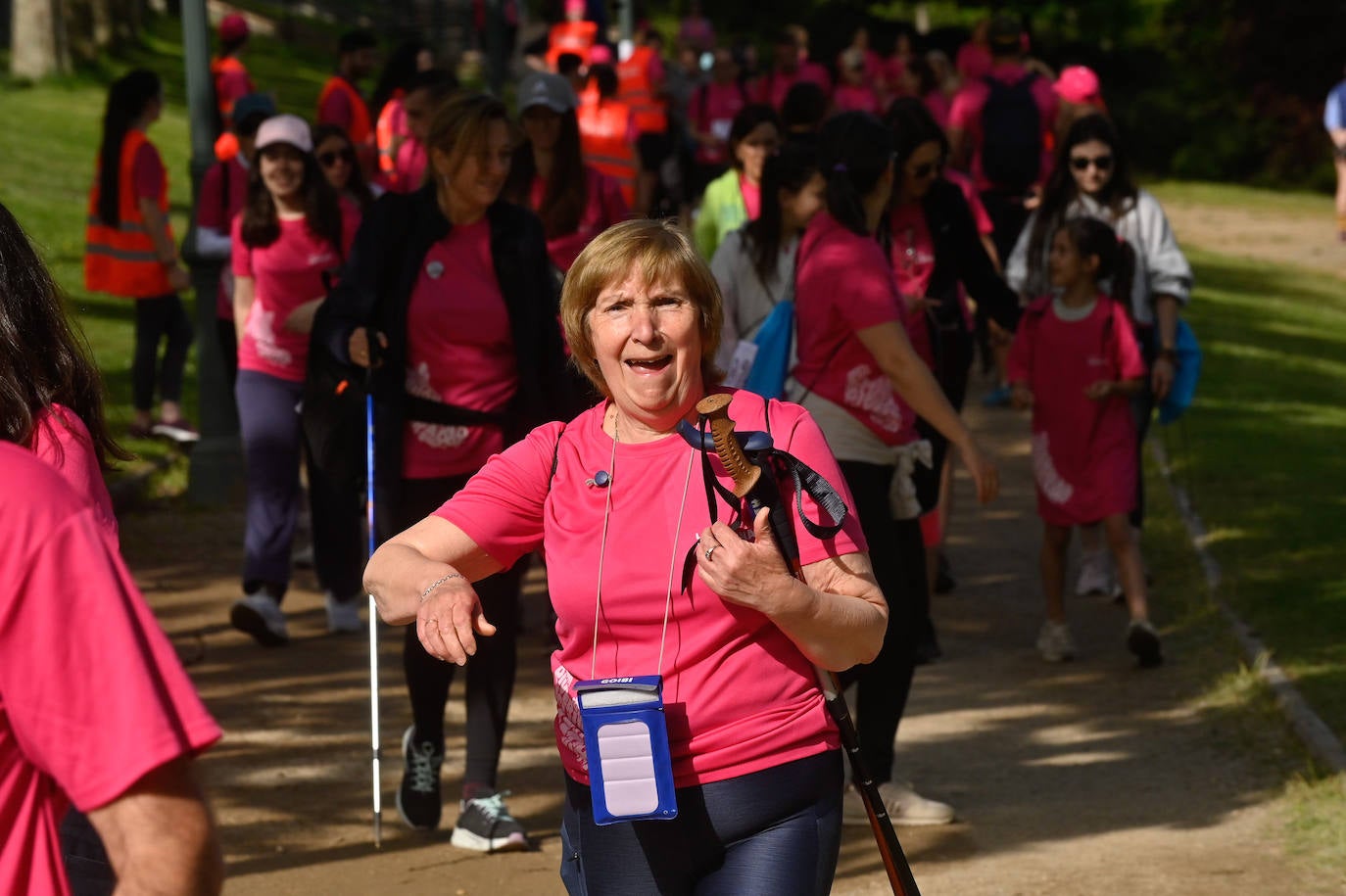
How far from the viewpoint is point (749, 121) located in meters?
9.25

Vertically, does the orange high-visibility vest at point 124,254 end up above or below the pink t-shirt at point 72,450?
below

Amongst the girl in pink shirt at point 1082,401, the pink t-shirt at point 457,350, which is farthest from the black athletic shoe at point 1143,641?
the pink t-shirt at point 457,350

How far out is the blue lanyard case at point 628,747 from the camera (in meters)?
3.19

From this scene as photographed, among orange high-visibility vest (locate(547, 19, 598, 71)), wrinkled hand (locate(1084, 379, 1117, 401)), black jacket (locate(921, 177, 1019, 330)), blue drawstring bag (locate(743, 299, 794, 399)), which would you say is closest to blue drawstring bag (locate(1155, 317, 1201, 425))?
wrinkled hand (locate(1084, 379, 1117, 401))

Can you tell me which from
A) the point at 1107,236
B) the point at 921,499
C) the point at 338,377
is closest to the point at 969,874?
the point at 921,499

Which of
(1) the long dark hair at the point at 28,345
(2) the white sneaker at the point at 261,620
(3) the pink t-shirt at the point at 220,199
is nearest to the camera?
(1) the long dark hair at the point at 28,345

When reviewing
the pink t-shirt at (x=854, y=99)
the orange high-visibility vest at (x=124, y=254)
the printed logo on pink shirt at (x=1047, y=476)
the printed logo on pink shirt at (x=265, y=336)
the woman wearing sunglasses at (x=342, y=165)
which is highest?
the woman wearing sunglasses at (x=342, y=165)

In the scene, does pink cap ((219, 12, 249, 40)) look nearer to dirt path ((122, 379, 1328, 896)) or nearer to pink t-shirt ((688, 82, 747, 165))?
pink t-shirt ((688, 82, 747, 165))

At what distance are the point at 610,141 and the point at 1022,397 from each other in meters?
5.71

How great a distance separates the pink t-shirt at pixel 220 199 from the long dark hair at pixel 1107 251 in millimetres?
4051

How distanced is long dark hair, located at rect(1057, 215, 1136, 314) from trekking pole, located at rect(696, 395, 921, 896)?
4.54 meters

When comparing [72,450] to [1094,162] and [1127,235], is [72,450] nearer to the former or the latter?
[1094,162]

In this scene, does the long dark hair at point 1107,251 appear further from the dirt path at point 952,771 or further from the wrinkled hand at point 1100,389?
the dirt path at point 952,771

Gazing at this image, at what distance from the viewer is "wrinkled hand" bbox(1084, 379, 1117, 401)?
7.69 metres
